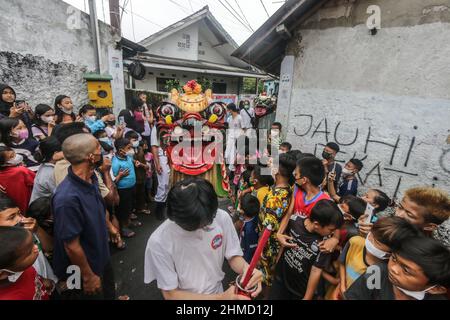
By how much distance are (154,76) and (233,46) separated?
17.9 ft

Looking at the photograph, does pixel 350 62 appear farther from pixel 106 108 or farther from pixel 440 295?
pixel 106 108

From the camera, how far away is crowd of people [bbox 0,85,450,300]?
1409 mm

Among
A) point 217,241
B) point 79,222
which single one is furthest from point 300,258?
point 79,222

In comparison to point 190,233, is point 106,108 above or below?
above

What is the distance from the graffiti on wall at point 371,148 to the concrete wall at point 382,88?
1 cm

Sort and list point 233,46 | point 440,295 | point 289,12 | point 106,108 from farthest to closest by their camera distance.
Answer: point 233,46 → point 106,108 → point 289,12 → point 440,295

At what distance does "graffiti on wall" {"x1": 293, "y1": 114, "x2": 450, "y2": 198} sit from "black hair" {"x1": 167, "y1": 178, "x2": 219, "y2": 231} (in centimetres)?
396

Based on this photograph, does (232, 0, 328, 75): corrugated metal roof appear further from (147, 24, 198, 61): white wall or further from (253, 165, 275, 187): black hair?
(147, 24, 198, 61): white wall

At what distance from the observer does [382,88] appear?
414 cm

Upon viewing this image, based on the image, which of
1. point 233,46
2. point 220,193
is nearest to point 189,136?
point 220,193

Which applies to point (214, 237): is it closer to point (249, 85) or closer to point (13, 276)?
point (13, 276)

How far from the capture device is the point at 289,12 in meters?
4.77

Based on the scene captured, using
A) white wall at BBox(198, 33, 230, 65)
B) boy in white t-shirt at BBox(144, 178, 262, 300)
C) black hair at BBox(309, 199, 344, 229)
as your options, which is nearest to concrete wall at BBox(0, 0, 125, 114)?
boy in white t-shirt at BBox(144, 178, 262, 300)

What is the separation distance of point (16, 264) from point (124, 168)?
2328 mm
